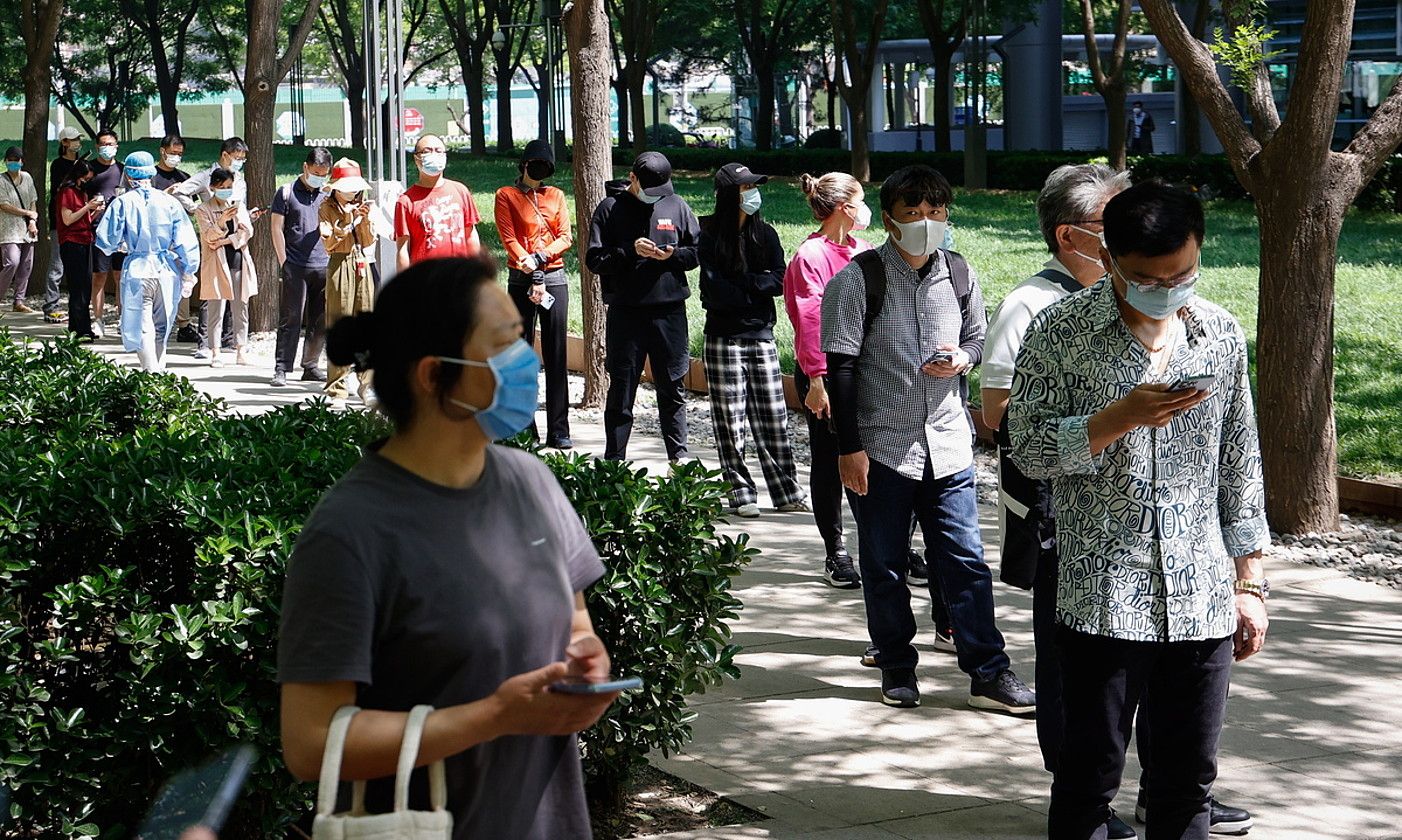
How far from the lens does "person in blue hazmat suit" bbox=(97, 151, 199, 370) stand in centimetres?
1343

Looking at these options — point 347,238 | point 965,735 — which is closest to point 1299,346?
point 965,735

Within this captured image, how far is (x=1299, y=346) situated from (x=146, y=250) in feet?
28.8

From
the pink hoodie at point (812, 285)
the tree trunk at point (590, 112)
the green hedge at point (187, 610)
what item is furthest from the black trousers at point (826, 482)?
the tree trunk at point (590, 112)

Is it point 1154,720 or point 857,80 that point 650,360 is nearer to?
point 1154,720

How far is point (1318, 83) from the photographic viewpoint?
863cm

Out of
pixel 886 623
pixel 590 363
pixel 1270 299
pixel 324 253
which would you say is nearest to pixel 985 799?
pixel 886 623

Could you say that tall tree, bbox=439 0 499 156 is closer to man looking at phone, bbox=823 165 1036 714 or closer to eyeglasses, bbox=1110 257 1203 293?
man looking at phone, bbox=823 165 1036 714

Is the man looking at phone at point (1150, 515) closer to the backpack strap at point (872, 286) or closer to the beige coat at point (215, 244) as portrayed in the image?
the backpack strap at point (872, 286)

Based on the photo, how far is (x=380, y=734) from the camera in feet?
8.05

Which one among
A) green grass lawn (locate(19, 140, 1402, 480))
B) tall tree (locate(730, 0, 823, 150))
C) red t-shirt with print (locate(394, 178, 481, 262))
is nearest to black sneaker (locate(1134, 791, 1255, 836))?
green grass lawn (locate(19, 140, 1402, 480))

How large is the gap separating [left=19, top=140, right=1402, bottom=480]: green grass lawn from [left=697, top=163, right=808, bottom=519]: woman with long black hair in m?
2.61

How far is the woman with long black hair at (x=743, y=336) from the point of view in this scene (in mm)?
9336

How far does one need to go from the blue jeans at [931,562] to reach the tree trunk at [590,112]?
6.97 meters

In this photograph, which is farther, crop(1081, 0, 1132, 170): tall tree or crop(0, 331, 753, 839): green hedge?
crop(1081, 0, 1132, 170): tall tree
